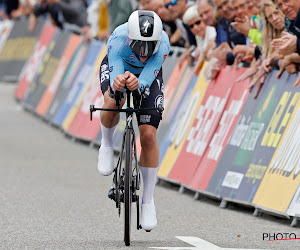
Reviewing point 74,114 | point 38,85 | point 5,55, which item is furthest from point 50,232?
point 5,55

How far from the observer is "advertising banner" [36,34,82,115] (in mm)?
21608

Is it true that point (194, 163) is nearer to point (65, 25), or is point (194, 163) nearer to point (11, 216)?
point (11, 216)

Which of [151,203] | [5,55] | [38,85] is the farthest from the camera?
[5,55]

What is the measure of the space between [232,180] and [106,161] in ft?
7.44

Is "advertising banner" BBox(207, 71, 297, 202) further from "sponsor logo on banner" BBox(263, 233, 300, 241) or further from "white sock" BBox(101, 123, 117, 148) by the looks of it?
"white sock" BBox(101, 123, 117, 148)

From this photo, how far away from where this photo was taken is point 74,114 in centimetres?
1936

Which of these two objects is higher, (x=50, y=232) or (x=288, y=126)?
(x=288, y=126)

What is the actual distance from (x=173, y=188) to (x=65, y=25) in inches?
478

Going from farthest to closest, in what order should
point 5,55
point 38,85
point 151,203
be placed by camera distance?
point 5,55 → point 38,85 → point 151,203

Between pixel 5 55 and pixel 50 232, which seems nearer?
pixel 50 232

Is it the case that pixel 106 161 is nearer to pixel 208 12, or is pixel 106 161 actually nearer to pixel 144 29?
pixel 144 29

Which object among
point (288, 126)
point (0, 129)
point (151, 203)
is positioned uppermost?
point (288, 126)

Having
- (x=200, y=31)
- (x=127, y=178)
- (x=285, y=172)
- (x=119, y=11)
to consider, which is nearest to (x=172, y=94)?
(x=200, y=31)

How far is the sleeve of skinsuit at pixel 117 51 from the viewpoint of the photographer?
8.78m
